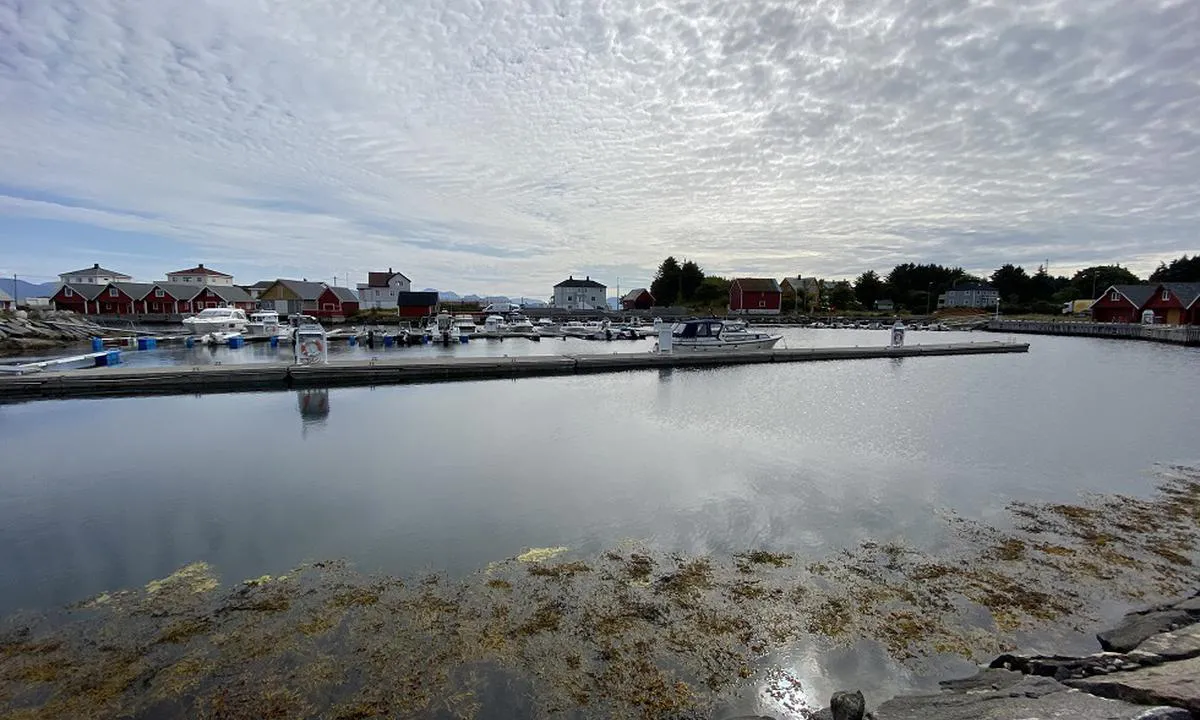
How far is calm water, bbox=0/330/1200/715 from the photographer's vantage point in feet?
26.4

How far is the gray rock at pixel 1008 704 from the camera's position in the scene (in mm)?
3569

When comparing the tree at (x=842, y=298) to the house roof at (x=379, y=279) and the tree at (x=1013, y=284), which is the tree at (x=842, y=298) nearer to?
the tree at (x=1013, y=284)

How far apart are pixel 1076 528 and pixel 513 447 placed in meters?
10.7

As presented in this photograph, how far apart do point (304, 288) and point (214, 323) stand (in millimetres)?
28011

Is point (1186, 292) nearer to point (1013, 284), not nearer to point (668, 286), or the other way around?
point (1013, 284)

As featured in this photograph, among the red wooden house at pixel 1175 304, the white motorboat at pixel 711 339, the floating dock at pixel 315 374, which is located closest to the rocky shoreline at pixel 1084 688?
the floating dock at pixel 315 374

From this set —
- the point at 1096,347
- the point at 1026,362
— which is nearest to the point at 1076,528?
the point at 1026,362

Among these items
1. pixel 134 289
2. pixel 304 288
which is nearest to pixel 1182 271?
pixel 304 288

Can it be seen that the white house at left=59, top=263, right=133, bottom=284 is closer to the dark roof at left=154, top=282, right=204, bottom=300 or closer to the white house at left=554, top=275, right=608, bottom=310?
the dark roof at left=154, top=282, right=204, bottom=300

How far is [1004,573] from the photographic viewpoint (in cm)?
707

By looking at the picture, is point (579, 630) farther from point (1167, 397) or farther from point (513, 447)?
point (1167, 397)

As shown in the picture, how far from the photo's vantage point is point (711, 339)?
109 feet

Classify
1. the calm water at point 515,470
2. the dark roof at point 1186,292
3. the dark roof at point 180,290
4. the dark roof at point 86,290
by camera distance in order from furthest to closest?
the dark roof at point 180,290, the dark roof at point 86,290, the dark roof at point 1186,292, the calm water at point 515,470

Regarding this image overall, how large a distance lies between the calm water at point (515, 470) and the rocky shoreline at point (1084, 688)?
300cm
